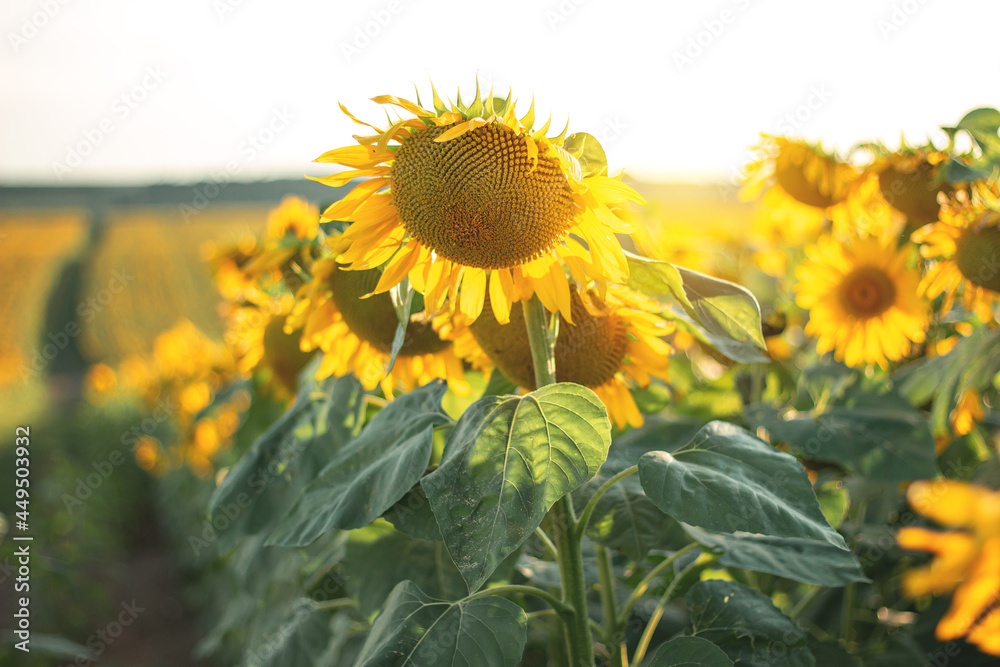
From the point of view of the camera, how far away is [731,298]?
105 centimetres

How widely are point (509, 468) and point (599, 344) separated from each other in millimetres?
412

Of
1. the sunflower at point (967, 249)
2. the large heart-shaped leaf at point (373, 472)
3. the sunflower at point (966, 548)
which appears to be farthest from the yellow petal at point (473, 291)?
the sunflower at point (967, 249)

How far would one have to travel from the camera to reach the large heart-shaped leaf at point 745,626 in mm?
1026

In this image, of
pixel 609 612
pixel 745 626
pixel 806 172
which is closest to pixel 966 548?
pixel 745 626

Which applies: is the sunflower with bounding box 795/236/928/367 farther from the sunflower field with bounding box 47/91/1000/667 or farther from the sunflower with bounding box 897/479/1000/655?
the sunflower with bounding box 897/479/1000/655

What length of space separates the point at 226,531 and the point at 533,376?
618 mm

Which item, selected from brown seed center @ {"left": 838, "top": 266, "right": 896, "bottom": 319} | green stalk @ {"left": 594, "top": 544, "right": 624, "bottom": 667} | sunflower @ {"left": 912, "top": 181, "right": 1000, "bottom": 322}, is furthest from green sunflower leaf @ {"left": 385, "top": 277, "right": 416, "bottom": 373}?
brown seed center @ {"left": 838, "top": 266, "right": 896, "bottom": 319}

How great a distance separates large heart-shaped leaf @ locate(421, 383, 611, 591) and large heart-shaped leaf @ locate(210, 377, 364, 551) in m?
0.48

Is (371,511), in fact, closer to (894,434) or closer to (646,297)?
(646,297)

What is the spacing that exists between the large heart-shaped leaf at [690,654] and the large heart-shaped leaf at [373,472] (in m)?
0.40

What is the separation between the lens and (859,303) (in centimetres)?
195

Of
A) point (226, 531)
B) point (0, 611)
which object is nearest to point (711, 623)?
point (226, 531)

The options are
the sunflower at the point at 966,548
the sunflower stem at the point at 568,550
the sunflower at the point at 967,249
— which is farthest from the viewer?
the sunflower at the point at 967,249

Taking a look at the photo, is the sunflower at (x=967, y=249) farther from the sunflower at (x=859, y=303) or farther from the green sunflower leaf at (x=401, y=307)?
the green sunflower leaf at (x=401, y=307)
